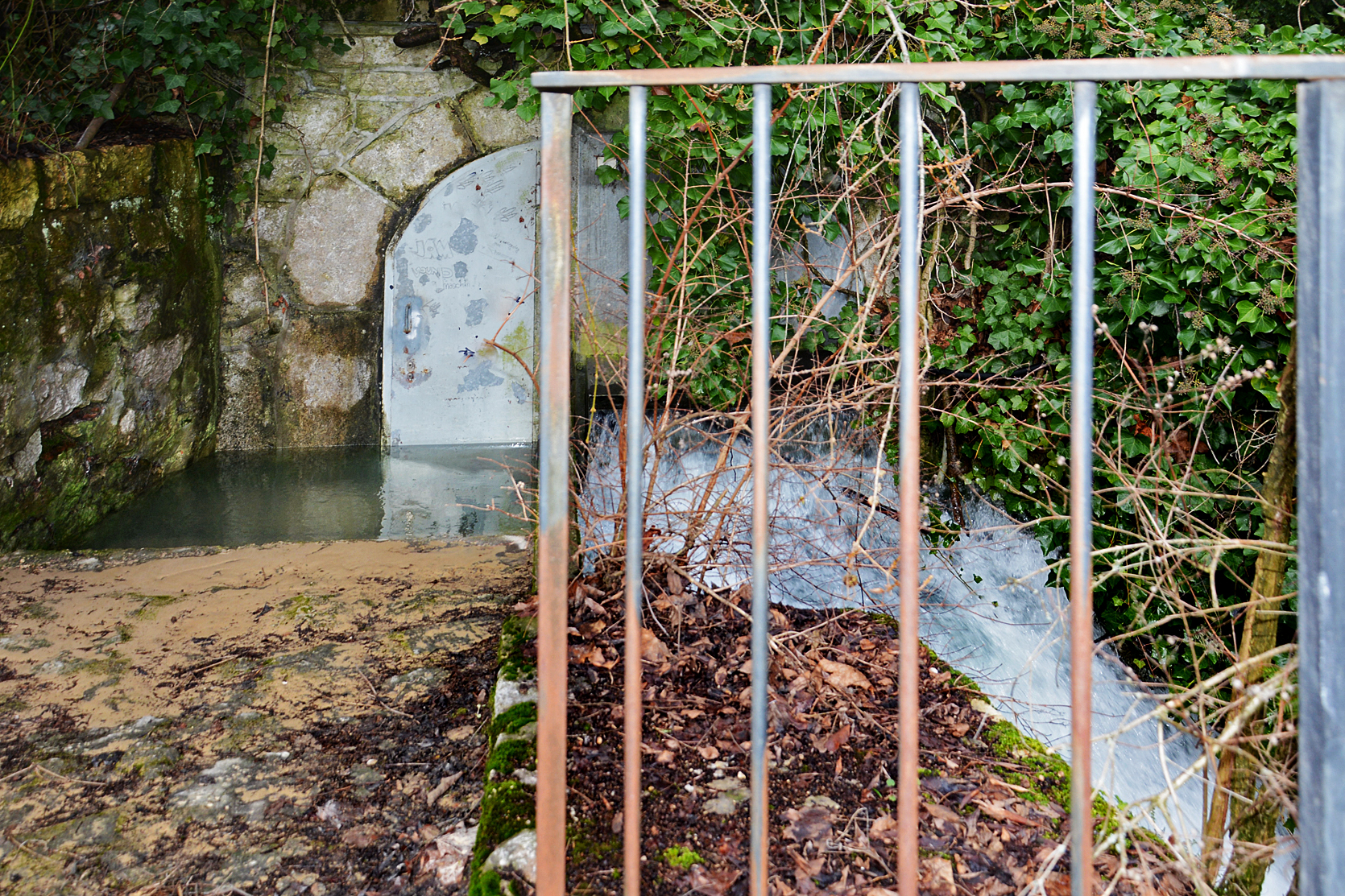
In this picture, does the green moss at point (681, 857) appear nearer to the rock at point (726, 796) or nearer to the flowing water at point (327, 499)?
the rock at point (726, 796)

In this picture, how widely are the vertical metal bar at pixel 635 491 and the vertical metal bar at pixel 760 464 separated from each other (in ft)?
0.44

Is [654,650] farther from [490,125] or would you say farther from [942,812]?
[490,125]

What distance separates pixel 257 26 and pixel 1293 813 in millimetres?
5433

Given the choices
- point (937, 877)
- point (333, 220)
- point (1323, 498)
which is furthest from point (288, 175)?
point (1323, 498)

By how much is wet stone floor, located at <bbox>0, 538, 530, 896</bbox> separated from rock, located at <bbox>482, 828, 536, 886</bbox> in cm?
15

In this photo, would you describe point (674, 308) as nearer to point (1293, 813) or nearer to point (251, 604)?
point (251, 604)

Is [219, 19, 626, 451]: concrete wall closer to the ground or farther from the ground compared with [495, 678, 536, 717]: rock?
farther from the ground

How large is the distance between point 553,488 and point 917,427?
1.38 feet

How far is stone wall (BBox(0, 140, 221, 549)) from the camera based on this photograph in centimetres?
337

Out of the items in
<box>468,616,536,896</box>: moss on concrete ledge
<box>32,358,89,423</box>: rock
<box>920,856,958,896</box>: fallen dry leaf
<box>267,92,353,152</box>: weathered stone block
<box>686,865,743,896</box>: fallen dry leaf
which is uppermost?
<box>267,92,353,152</box>: weathered stone block

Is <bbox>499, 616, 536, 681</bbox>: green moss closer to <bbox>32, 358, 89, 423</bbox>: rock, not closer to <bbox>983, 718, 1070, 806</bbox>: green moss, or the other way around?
<bbox>983, 718, 1070, 806</bbox>: green moss

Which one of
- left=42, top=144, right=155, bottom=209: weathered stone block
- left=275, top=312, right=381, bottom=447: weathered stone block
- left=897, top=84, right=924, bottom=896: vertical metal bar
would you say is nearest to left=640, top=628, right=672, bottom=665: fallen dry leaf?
left=897, top=84, right=924, bottom=896: vertical metal bar

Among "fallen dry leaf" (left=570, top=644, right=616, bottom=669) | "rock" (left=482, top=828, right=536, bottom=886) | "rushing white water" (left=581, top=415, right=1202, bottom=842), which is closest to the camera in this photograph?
"rock" (left=482, top=828, right=536, bottom=886)

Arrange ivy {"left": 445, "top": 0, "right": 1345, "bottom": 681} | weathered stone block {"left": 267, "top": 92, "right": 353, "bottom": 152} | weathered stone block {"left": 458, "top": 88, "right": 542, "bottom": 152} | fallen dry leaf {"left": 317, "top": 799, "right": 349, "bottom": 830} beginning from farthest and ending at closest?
weathered stone block {"left": 458, "top": 88, "right": 542, "bottom": 152}
weathered stone block {"left": 267, "top": 92, "right": 353, "bottom": 152}
ivy {"left": 445, "top": 0, "right": 1345, "bottom": 681}
fallen dry leaf {"left": 317, "top": 799, "right": 349, "bottom": 830}
